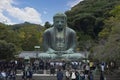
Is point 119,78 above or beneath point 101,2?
beneath

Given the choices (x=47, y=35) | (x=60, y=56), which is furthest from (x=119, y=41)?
(x=47, y=35)

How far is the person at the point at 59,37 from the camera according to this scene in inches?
1330

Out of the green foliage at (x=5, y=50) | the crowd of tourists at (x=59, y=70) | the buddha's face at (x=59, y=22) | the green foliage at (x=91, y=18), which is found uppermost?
the green foliage at (x=91, y=18)

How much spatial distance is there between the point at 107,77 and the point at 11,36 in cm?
2804

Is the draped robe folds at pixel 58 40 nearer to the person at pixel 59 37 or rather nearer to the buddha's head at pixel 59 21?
the person at pixel 59 37

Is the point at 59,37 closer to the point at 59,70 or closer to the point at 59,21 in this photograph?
the point at 59,21

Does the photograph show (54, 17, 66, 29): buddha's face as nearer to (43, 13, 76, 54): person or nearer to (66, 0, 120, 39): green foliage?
(43, 13, 76, 54): person

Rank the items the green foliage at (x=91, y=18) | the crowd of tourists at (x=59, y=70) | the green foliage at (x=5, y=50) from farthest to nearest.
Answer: the green foliage at (x=91, y=18)
the green foliage at (x=5, y=50)
the crowd of tourists at (x=59, y=70)

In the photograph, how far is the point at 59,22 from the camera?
111 ft

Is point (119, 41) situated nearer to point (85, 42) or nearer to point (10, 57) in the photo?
point (10, 57)

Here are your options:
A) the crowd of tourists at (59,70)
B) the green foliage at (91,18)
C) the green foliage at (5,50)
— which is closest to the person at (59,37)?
the crowd of tourists at (59,70)

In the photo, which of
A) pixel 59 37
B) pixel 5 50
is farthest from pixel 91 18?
pixel 59 37

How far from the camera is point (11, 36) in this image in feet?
176

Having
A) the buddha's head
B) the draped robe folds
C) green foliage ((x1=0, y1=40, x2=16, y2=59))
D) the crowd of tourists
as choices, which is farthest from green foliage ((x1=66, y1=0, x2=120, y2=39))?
the crowd of tourists
